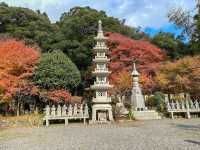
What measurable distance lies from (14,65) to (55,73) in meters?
3.05

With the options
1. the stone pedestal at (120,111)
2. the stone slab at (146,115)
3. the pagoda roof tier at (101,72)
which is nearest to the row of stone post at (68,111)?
the stone pedestal at (120,111)

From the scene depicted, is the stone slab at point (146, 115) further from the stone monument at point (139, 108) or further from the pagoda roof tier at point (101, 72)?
the pagoda roof tier at point (101, 72)

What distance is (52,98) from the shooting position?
70.7 ft

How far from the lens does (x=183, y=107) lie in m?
20.7

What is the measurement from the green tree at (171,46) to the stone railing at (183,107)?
10.1 meters

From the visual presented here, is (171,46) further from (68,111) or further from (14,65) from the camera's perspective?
(14,65)

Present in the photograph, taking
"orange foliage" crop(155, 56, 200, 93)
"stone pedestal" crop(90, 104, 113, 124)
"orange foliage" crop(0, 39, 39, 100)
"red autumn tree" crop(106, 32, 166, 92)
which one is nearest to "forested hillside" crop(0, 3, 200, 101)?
"red autumn tree" crop(106, 32, 166, 92)

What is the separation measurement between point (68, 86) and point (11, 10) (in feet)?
47.7

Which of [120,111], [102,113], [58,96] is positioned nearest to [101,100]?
[102,113]

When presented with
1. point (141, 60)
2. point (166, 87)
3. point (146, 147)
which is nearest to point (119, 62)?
point (141, 60)

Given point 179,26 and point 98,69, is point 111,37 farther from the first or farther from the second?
point 179,26

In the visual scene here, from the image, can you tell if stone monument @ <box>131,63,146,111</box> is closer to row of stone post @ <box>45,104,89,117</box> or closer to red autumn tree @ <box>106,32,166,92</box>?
row of stone post @ <box>45,104,89,117</box>

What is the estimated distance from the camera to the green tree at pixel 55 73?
21.7 m

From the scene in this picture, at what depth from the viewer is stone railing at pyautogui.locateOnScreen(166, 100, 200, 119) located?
67.1 ft
